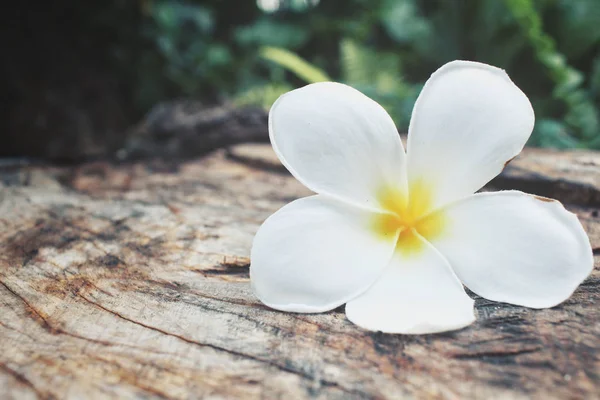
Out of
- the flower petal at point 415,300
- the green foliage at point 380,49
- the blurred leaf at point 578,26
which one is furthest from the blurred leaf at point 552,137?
the flower petal at point 415,300

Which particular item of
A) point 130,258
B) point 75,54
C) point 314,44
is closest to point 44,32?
point 75,54

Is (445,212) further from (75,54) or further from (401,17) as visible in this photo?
(75,54)

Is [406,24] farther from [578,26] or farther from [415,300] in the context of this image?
[415,300]

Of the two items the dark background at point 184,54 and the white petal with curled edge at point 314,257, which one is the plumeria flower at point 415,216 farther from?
the dark background at point 184,54

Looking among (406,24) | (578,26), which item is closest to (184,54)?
(406,24)

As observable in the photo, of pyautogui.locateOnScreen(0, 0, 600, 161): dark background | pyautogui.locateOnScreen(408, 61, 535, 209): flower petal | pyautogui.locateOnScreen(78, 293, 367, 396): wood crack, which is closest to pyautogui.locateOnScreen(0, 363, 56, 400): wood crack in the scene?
pyautogui.locateOnScreen(78, 293, 367, 396): wood crack
